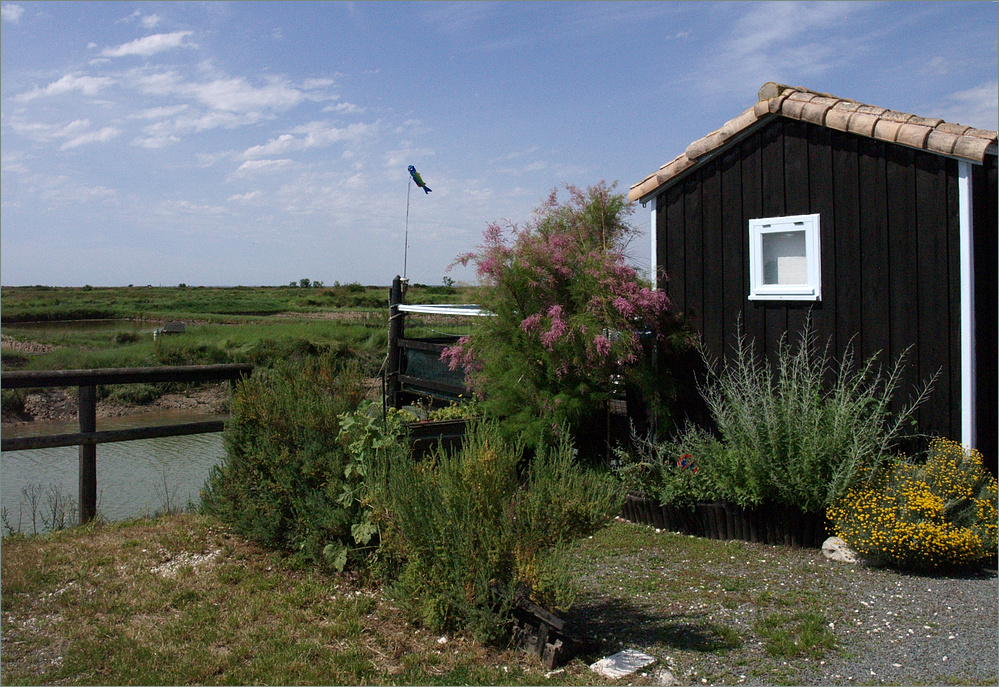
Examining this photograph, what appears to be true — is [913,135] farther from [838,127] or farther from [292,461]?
[292,461]

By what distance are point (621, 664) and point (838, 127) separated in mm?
4634

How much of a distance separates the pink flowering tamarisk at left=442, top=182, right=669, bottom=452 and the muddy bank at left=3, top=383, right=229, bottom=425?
10.3m

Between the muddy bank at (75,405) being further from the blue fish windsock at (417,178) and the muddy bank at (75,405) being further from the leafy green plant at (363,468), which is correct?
the leafy green plant at (363,468)

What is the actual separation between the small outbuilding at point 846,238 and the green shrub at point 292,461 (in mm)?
3706

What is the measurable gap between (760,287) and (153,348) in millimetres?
19211

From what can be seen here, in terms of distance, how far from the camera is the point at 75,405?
54.5ft

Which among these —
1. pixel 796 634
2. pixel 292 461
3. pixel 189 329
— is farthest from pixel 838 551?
pixel 189 329

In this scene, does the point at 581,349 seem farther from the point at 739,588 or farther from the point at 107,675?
the point at 107,675

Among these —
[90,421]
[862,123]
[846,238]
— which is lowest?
[90,421]

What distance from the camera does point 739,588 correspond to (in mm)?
4301

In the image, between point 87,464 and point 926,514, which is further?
point 87,464

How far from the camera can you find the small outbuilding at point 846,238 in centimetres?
523

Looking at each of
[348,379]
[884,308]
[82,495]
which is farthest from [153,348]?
[884,308]

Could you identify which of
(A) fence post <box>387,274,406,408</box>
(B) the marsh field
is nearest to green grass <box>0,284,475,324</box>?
(B) the marsh field
